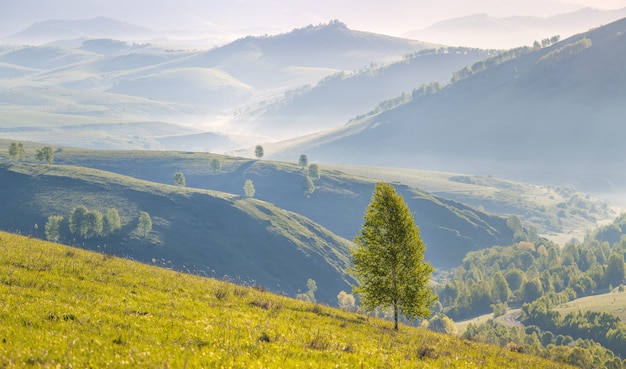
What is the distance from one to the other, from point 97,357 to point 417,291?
88.2 ft

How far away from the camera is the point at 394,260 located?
36156 mm

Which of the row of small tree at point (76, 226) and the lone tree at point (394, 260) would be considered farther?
the row of small tree at point (76, 226)

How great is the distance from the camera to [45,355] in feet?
43.9

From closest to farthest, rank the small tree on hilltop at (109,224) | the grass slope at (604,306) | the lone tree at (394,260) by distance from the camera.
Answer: the lone tree at (394,260) → the grass slope at (604,306) → the small tree on hilltop at (109,224)

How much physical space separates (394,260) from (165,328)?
70.7ft

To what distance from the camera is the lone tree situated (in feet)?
119

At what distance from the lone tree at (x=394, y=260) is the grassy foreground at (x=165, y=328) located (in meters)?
3.67

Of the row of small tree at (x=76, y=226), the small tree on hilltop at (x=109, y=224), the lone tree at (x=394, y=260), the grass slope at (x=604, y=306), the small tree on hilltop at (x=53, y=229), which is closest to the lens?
the lone tree at (x=394, y=260)

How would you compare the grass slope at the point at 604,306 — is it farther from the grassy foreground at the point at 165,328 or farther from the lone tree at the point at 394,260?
the grassy foreground at the point at 165,328

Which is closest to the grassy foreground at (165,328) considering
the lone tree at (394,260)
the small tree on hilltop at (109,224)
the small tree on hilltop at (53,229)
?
the lone tree at (394,260)

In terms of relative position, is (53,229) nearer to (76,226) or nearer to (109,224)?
(76,226)

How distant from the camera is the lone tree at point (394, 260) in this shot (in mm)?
36125

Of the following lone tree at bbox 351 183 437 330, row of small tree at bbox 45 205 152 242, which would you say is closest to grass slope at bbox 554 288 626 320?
lone tree at bbox 351 183 437 330

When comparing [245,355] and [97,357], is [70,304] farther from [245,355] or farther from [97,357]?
[245,355]
